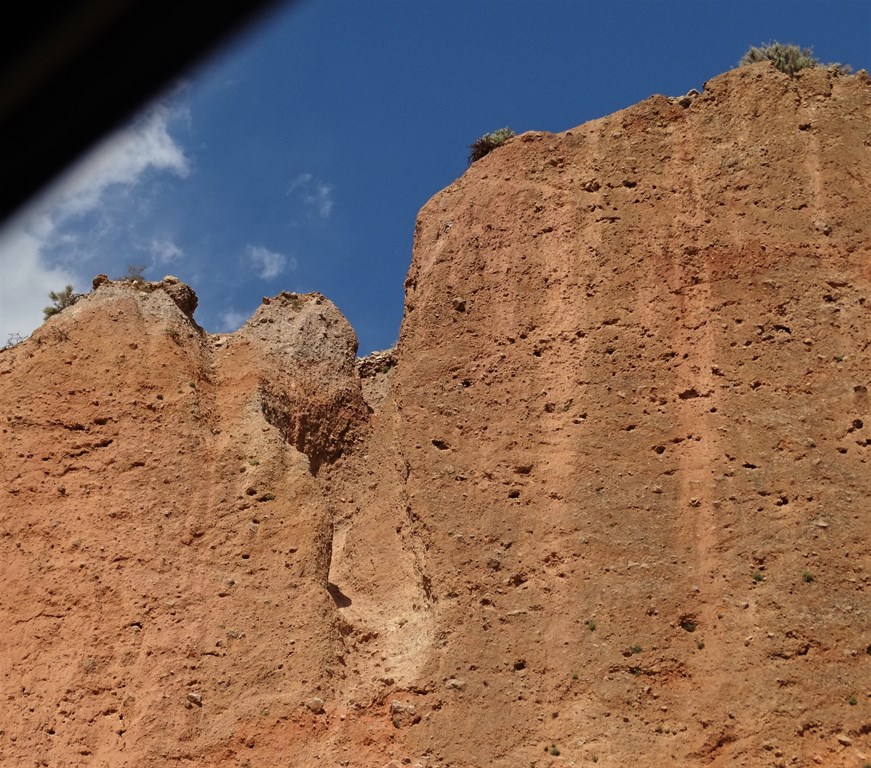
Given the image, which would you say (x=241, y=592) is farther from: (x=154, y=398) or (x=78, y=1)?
(x=78, y=1)

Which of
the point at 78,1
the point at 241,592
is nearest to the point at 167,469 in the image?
the point at 241,592

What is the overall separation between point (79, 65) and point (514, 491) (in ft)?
30.3

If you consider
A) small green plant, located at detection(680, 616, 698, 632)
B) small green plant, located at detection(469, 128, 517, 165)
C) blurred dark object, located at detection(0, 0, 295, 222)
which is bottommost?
blurred dark object, located at detection(0, 0, 295, 222)

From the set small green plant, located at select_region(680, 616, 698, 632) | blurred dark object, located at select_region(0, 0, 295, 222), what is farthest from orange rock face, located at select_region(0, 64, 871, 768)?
blurred dark object, located at select_region(0, 0, 295, 222)

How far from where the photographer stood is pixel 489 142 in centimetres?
1844

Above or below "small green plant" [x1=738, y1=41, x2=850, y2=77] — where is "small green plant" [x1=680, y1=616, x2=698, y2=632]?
below

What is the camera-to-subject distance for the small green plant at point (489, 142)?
18.3 m

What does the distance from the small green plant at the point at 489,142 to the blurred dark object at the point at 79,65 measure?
12.8 metres

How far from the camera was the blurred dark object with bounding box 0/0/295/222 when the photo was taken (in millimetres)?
4949

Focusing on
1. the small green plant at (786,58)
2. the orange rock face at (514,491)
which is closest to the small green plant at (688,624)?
the orange rock face at (514,491)

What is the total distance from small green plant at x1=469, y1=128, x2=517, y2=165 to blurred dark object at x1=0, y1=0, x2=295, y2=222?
12.8 m

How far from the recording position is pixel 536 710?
39.3 ft

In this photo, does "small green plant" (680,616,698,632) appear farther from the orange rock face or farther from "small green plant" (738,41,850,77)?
"small green plant" (738,41,850,77)

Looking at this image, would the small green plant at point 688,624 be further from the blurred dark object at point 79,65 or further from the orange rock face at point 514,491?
the blurred dark object at point 79,65
